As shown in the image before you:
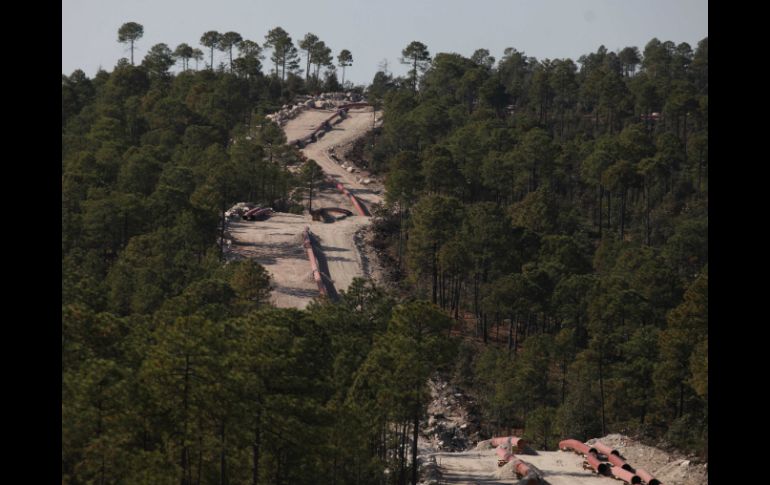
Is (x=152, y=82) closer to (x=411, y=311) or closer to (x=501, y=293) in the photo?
(x=501, y=293)

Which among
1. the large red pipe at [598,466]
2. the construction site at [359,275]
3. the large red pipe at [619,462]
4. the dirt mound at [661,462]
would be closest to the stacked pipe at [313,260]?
the construction site at [359,275]

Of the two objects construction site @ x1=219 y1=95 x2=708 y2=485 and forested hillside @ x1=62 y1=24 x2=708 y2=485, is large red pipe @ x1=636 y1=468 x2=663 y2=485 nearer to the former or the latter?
construction site @ x1=219 y1=95 x2=708 y2=485

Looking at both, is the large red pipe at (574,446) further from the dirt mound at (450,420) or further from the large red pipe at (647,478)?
the dirt mound at (450,420)

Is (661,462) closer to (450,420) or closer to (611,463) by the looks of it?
(611,463)

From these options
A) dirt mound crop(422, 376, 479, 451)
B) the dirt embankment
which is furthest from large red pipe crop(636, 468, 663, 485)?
dirt mound crop(422, 376, 479, 451)

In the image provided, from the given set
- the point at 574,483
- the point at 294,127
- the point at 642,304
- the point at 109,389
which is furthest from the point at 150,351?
the point at 294,127

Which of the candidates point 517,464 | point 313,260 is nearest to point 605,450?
point 517,464
